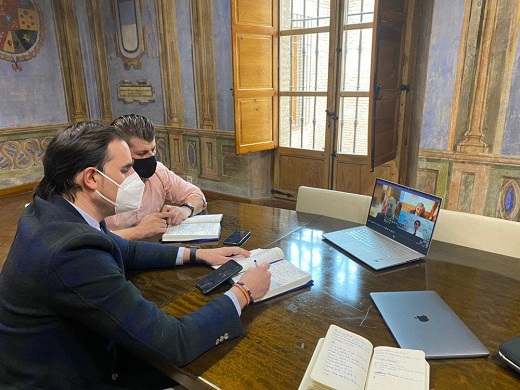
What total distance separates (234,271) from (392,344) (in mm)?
555

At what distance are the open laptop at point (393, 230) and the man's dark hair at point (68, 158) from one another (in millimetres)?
1004

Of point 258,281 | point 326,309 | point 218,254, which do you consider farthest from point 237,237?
point 326,309

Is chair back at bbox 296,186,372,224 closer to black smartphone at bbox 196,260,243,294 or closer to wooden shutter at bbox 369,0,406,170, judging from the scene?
black smartphone at bbox 196,260,243,294

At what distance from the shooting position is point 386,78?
3170 mm

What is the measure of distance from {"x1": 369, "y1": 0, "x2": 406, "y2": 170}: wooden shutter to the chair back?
122 centimetres

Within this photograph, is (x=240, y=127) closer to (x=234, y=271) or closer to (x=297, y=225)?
(x=297, y=225)

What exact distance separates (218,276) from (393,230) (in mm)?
775

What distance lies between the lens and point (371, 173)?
3936mm

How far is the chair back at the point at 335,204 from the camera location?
196 cm

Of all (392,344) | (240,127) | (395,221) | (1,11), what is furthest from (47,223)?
(1,11)

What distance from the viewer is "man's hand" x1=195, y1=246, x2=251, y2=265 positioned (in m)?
1.45

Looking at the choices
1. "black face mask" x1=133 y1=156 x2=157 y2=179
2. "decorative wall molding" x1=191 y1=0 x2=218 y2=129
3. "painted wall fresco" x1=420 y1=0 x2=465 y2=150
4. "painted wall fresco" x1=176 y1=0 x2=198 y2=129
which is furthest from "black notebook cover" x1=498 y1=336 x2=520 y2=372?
"painted wall fresco" x1=176 y1=0 x2=198 y2=129

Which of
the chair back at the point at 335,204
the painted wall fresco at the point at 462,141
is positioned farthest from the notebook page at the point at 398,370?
the painted wall fresco at the point at 462,141

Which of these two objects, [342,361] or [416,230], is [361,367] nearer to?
[342,361]
